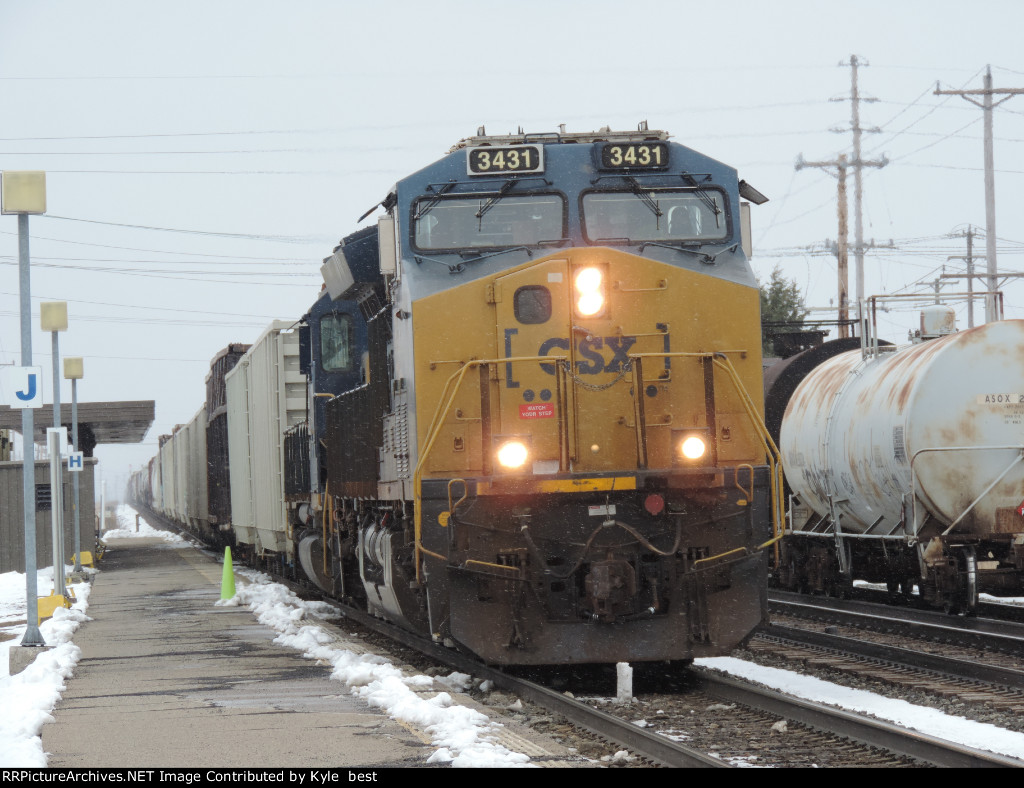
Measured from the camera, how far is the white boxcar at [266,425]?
19797 millimetres

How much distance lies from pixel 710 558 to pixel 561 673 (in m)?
2.14

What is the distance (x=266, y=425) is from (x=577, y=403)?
40.3ft

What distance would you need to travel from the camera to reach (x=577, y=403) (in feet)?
31.7

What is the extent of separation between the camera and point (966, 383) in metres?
13.9

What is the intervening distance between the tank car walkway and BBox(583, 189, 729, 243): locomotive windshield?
4075mm

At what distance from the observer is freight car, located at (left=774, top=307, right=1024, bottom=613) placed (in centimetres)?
1389

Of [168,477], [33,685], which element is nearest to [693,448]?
[33,685]

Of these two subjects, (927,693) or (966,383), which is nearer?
(927,693)

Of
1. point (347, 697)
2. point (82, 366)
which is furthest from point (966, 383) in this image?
point (82, 366)

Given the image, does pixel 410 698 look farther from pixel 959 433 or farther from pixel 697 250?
pixel 959 433

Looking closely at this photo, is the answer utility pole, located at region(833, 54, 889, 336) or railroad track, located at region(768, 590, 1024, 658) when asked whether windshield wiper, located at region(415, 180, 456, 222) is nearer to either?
railroad track, located at region(768, 590, 1024, 658)

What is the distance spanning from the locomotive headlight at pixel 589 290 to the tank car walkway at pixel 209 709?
3.26 meters

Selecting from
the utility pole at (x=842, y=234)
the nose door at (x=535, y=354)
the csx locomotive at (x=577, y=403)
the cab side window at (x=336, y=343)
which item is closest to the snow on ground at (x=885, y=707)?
the csx locomotive at (x=577, y=403)
